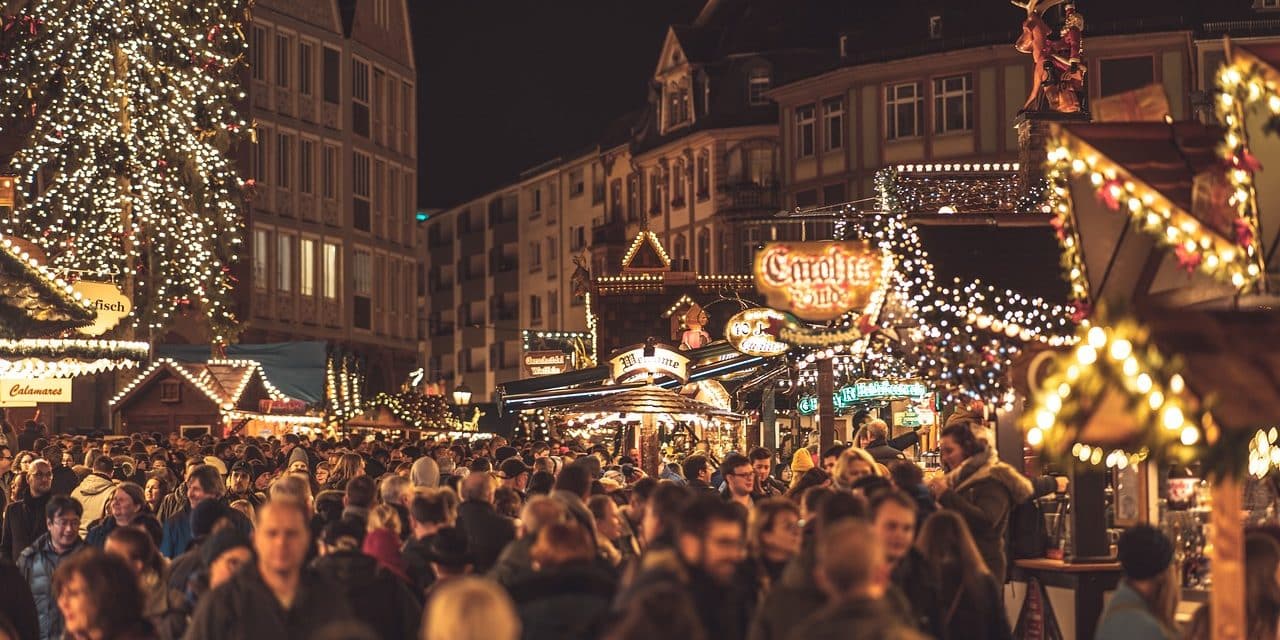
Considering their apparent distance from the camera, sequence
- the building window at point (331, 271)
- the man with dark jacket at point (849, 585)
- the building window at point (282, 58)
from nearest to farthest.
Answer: the man with dark jacket at point (849, 585) < the building window at point (282, 58) < the building window at point (331, 271)

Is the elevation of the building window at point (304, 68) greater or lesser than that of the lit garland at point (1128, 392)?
greater

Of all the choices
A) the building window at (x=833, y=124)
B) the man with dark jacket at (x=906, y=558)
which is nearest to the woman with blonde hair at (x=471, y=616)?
the man with dark jacket at (x=906, y=558)

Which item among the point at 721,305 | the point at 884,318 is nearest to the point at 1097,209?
the point at 884,318

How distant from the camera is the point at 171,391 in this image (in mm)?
41125

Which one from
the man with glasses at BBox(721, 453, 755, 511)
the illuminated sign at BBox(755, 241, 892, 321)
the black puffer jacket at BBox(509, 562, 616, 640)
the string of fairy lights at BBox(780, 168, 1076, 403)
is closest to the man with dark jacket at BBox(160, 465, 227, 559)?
the man with glasses at BBox(721, 453, 755, 511)

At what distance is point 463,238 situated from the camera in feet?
346

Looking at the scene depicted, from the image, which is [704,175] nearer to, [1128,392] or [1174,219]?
[1174,219]

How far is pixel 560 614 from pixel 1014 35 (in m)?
48.7

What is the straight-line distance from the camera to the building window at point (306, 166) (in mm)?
61969

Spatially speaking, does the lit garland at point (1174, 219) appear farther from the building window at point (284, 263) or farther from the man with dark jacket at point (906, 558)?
the building window at point (284, 263)

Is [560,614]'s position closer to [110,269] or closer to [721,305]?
[110,269]

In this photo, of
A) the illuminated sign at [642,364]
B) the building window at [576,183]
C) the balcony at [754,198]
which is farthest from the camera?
the building window at [576,183]

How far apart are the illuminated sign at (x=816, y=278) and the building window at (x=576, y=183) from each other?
226 feet

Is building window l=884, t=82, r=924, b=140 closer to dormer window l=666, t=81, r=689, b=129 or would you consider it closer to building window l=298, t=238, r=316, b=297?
dormer window l=666, t=81, r=689, b=129
